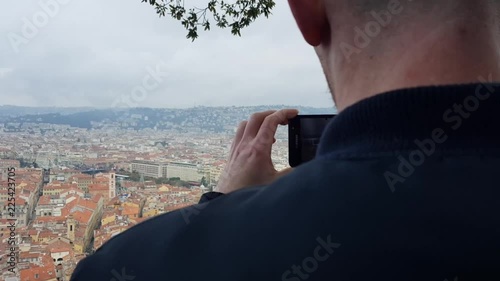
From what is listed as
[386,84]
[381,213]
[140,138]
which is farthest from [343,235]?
[140,138]

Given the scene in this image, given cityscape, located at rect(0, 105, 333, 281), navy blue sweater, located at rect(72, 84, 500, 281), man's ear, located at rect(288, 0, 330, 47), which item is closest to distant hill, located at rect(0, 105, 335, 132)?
cityscape, located at rect(0, 105, 333, 281)

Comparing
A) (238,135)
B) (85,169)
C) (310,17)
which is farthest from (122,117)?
(310,17)

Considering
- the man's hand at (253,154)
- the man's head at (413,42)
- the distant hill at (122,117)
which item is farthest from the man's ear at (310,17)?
the distant hill at (122,117)

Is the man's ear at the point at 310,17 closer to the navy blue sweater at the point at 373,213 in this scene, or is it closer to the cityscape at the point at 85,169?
the navy blue sweater at the point at 373,213

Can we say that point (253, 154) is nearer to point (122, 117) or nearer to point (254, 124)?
point (254, 124)

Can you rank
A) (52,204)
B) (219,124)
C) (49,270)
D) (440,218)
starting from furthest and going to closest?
A: (219,124) → (52,204) → (49,270) → (440,218)

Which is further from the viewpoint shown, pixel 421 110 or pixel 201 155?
pixel 201 155

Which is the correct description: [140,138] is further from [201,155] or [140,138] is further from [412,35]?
[412,35]
